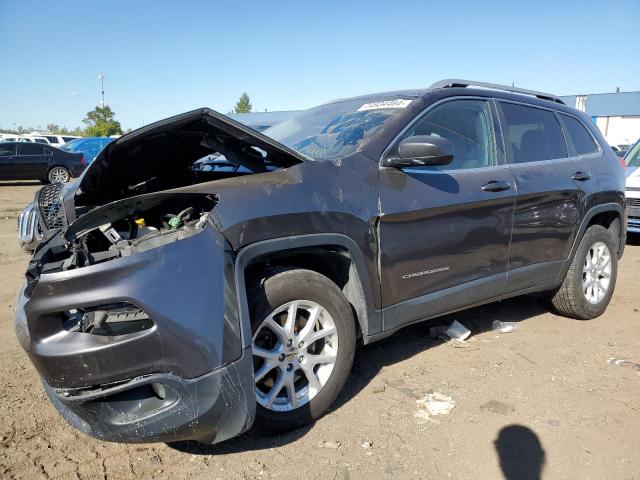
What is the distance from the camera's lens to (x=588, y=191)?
430cm

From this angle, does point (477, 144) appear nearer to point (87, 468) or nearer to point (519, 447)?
point (519, 447)

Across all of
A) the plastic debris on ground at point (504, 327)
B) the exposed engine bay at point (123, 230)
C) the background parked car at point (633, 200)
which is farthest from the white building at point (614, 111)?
the exposed engine bay at point (123, 230)

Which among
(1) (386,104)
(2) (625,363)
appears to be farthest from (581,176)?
(1) (386,104)

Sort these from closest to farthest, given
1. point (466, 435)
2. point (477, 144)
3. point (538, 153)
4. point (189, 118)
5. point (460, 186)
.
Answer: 1. point (189, 118)
2. point (466, 435)
3. point (460, 186)
4. point (477, 144)
5. point (538, 153)

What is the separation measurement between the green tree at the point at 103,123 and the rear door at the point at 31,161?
35458 millimetres

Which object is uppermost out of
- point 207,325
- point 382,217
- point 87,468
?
point 382,217

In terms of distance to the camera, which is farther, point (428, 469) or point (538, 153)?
point (538, 153)

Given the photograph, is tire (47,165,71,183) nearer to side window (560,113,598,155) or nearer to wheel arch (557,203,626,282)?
side window (560,113,598,155)

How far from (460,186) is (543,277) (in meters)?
1.33

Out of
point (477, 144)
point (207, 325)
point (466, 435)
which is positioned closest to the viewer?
point (207, 325)

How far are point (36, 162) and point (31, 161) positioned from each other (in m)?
0.15

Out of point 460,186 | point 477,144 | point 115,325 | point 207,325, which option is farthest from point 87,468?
point 477,144

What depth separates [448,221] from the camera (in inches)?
128

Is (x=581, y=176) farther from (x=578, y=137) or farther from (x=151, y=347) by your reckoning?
(x=151, y=347)
